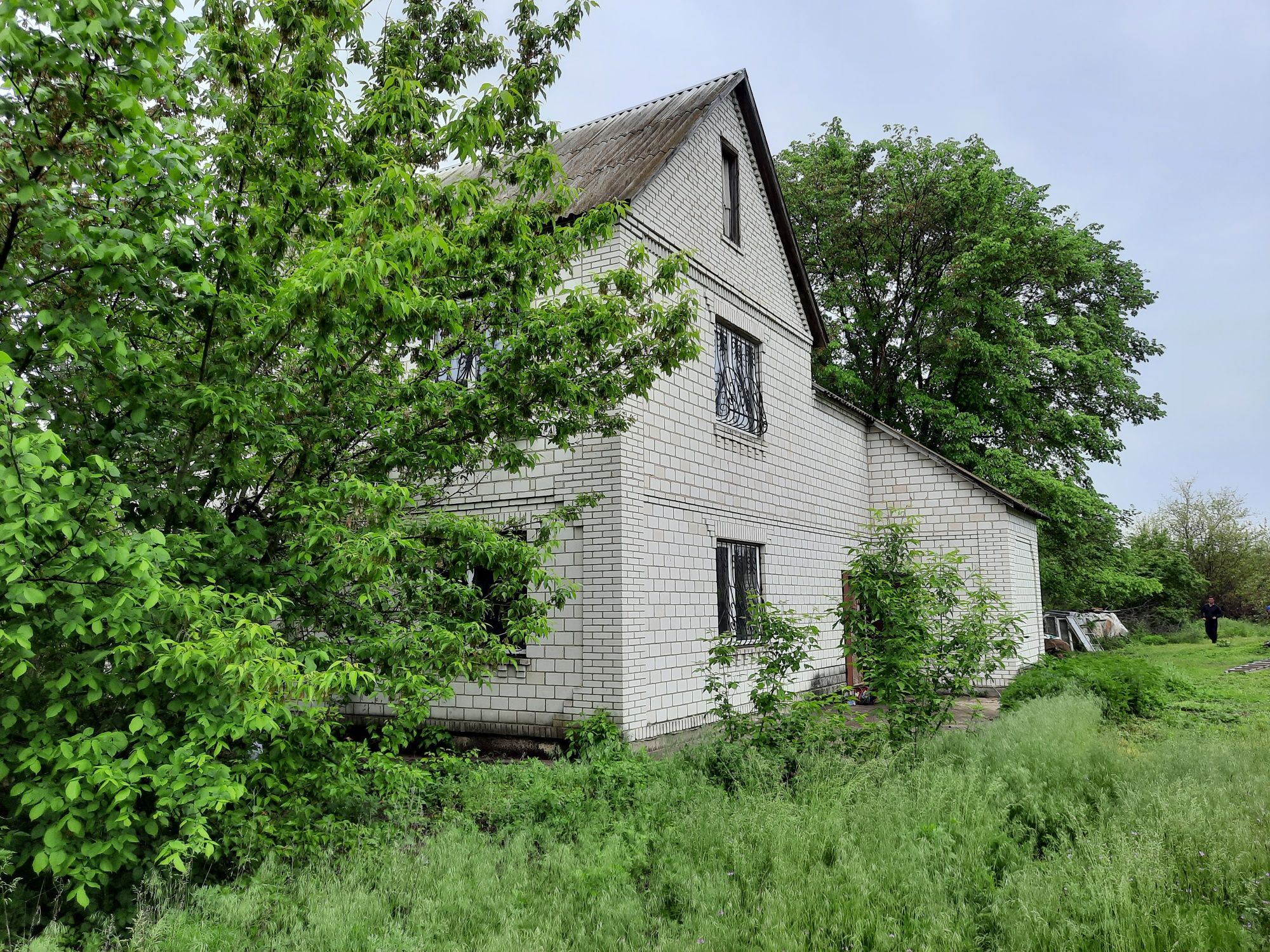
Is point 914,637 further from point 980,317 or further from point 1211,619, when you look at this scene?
point 1211,619

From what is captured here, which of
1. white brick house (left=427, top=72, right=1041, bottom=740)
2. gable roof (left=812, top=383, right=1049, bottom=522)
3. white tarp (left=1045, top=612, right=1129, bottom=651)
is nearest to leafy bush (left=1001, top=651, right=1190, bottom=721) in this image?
white brick house (left=427, top=72, right=1041, bottom=740)

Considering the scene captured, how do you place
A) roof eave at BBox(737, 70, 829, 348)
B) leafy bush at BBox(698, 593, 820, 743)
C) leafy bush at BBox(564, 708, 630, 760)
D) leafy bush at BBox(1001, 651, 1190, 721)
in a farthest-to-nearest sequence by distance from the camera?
roof eave at BBox(737, 70, 829, 348), leafy bush at BBox(1001, 651, 1190, 721), leafy bush at BBox(564, 708, 630, 760), leafy bush at BBox(698, 593, 820, 743)

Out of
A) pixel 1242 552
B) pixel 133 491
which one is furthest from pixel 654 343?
pixel 1242 552

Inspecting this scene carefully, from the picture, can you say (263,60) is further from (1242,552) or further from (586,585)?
(1242,552)

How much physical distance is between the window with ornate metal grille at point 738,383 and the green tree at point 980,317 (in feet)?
32.4

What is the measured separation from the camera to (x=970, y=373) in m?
21.5

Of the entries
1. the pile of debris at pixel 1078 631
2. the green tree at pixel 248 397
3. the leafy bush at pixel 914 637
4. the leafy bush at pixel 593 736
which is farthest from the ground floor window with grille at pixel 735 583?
the pile of debris at pixel 1078 631

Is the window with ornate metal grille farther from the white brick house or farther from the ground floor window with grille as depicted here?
the ground floor window with grille

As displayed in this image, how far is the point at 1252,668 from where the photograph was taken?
1723cm

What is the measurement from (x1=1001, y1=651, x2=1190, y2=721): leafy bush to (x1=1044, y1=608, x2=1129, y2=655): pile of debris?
12.0m

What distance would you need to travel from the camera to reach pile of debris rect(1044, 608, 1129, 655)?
908 inches

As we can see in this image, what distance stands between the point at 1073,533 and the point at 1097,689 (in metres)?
10.9

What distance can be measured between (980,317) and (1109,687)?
519 inches

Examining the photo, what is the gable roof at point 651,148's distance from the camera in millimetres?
9992
